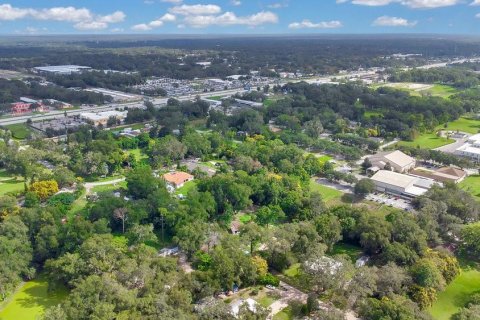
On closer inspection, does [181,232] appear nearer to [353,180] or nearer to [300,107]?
[353,180]

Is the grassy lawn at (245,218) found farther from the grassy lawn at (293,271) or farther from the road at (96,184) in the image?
the road at (96,184)

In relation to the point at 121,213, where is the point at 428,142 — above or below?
below

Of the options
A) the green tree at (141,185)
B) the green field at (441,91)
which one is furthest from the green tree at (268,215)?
the green field at (441,91)

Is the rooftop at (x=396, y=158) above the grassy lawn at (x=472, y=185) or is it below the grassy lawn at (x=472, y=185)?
above

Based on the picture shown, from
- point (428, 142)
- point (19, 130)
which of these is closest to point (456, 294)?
point (428, 142)

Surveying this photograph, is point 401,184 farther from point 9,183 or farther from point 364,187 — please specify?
point 9,183

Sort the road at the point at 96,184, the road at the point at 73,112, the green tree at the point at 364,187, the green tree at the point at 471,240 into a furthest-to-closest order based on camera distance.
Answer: the road at the point at 73,112 → the road at the point at 96,184 → the green tree at the point at 364,187 → the green tree at the point at 471,240

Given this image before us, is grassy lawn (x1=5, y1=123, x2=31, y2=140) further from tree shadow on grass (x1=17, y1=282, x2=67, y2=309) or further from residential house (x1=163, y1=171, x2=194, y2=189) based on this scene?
tree shadow on grass (x1=17, y1=282, x2=67, y2=309)
